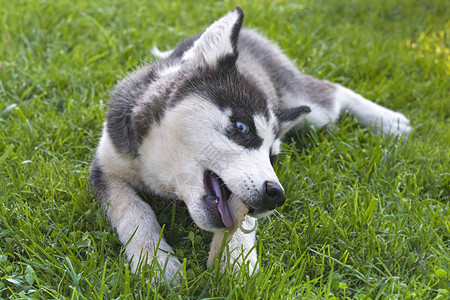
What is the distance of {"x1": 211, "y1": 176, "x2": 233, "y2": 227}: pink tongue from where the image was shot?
291 centimetres

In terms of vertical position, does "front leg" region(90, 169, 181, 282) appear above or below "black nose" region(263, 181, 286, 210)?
below

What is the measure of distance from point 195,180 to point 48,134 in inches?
65.2

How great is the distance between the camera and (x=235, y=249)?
9.95ft

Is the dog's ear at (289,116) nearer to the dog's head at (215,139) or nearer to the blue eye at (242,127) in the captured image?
the dog's head at (215,139)

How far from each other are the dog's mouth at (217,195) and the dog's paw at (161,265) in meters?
0.36

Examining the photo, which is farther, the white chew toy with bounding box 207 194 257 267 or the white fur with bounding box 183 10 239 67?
the white fur with bounding box 183 10 239 67

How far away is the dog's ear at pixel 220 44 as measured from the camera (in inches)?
130

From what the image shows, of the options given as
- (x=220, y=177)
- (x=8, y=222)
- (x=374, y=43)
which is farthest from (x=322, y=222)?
(x=374, y=43)

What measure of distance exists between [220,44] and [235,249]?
4.21 ft

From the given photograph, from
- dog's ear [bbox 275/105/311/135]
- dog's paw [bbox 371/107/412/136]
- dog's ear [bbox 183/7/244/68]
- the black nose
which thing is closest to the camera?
the black nose

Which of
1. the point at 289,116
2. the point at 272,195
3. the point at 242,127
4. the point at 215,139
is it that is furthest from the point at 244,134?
the point at 289,116

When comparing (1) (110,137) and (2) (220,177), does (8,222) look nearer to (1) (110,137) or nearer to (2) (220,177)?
(1) (110,137)

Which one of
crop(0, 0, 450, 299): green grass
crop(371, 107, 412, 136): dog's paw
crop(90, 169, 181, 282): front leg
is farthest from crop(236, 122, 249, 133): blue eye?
crop(371, 107, 412, 136): dog's paw

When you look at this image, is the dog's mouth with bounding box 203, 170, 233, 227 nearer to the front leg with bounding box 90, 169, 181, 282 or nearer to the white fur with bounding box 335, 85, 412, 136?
the front leg with bounding box 90, 169, 181, 282
